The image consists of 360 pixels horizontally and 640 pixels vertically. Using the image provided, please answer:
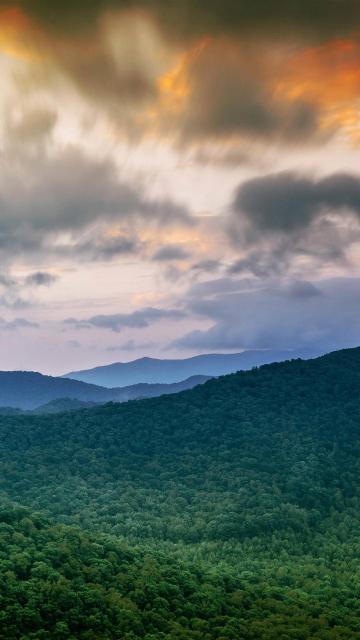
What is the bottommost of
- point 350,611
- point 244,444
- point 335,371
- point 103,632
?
point 350,611

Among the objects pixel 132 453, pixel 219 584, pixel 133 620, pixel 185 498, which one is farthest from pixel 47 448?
pixel 133 620

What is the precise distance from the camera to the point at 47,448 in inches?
4872

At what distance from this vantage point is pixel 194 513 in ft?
322

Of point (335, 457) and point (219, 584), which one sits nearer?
point (219, 584)

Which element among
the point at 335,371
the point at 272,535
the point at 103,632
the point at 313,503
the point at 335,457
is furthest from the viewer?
the point at 335,371

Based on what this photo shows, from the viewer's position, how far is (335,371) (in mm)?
154875

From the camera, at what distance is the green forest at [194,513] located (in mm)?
52156

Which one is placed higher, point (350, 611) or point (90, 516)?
point (90, 516)

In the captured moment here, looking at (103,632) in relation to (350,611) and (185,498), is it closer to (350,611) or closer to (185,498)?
(350,611)

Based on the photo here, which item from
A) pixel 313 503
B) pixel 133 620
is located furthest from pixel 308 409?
pixel 133 620

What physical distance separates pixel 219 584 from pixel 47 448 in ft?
220

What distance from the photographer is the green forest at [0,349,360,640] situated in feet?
171

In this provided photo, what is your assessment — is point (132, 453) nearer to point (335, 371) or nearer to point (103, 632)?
point (335, 371)

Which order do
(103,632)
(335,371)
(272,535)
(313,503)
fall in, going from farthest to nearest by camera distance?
(335,371) < (313,503) < (272,535) < (103,632)
